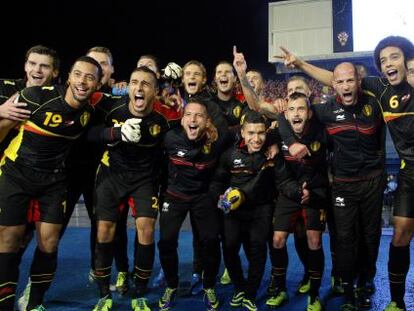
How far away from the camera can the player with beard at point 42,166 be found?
329 cm

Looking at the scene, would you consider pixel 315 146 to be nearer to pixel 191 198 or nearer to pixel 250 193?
pixel 250 193

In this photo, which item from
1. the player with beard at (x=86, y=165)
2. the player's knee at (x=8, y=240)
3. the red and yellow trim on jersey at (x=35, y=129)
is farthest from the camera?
the player with beard at (x=86, y=165)

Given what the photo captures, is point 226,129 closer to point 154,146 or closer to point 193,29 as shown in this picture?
point 154,146

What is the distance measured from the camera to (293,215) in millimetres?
3906

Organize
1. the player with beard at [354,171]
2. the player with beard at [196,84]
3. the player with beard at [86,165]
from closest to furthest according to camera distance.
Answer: the player with beard at [354,171] → the player with beard at [86,165] → the player with beard at [196,84]

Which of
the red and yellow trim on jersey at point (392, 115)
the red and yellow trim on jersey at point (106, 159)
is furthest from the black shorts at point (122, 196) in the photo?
the red and yellow trim on jersey at point (392, 115)

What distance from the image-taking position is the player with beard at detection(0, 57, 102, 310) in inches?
129

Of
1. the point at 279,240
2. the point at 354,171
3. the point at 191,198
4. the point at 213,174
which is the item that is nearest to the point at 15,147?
the point at 191,198

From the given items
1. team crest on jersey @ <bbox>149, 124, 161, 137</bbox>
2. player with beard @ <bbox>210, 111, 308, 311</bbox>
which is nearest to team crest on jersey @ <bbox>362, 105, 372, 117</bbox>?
player with beard @ <bbox>210, 111, 308, 311</bbox>

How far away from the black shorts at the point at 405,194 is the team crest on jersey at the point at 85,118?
259 cm

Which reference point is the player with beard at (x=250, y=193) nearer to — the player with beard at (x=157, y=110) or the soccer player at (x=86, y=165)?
the player with beard at (x=157, y=110)

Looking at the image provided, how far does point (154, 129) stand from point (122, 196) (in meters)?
0.64

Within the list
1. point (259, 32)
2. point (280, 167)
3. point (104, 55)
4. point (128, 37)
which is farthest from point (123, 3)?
point (280, 167)

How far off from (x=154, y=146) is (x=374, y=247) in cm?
210
